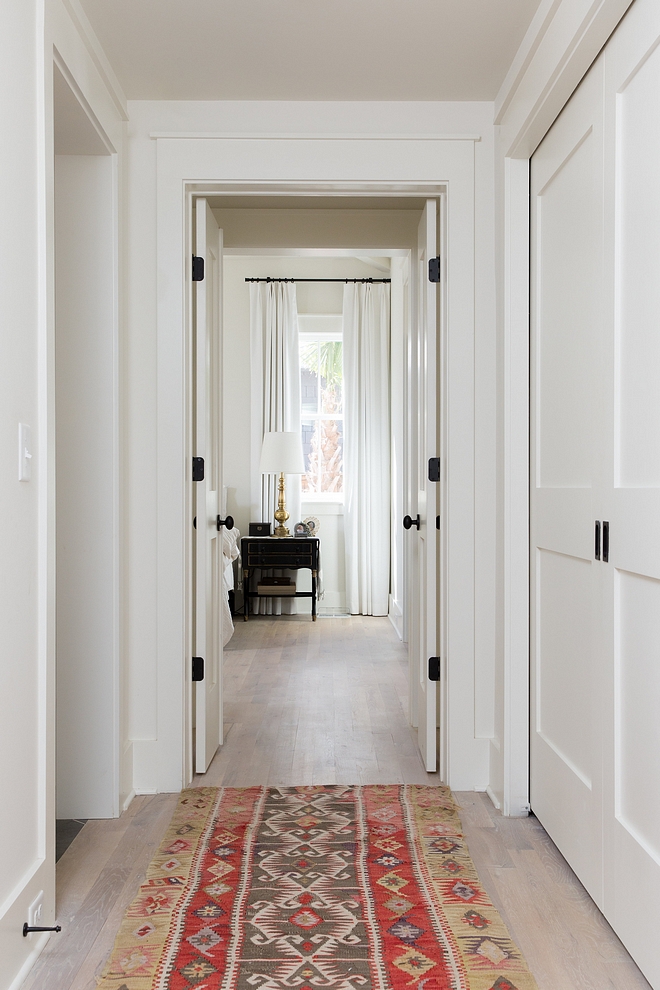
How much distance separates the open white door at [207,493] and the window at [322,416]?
3580mm

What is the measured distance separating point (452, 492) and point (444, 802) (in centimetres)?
104

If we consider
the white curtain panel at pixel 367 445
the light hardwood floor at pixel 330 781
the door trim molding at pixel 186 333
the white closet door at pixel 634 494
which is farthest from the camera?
the white curtain panel at pixel 367 445

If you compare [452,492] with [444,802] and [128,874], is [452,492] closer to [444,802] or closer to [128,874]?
[444,802]

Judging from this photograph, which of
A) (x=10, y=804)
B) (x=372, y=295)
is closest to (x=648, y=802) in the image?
(x=10, y=804)

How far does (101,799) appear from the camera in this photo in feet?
8.27

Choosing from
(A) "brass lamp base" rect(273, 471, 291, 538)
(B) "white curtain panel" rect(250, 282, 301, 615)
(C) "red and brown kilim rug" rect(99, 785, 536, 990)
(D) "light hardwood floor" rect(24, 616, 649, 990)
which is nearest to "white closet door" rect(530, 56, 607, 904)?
(D) "light hardwood floor" rect(24, 616, 649, 990)

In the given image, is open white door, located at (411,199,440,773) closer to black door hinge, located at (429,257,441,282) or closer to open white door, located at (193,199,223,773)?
black door hinge, located at (429,257,441,282)

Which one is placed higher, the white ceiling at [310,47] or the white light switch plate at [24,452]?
the white ceiling at [310,47]

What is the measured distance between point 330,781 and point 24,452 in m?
1.73

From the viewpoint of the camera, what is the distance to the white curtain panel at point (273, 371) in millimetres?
6613

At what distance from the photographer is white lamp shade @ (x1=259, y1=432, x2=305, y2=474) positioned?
6.20m

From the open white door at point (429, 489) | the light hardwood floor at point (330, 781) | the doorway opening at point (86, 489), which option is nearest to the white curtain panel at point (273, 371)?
the light hardwood floor at point (330, 781)

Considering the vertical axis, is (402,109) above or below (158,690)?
above

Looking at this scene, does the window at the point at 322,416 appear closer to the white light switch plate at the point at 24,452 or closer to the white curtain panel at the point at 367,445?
the white curtain panel at the point at 367,445
